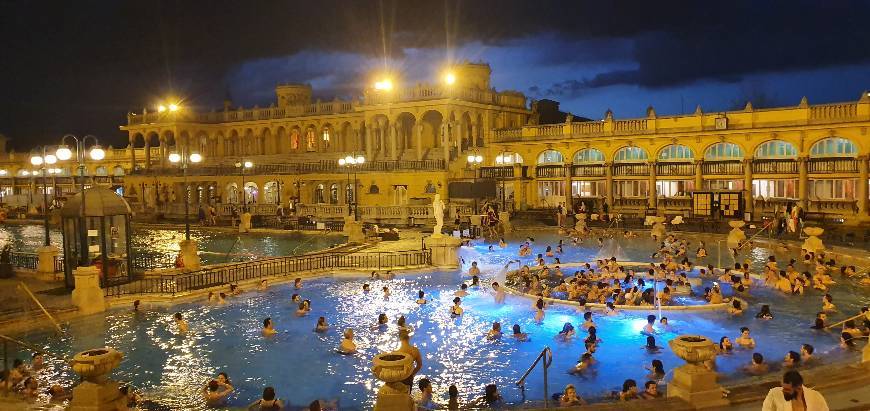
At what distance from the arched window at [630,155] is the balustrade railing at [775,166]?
7.01 metres

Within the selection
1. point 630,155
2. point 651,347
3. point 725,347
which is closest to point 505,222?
point 630,155

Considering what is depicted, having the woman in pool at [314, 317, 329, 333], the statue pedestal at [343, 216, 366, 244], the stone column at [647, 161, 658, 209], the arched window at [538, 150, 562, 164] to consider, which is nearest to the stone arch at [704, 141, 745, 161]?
the stone column at [647, 161, 658, 209]

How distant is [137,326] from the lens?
18078 millimetres

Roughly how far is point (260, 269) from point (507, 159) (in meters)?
30.0

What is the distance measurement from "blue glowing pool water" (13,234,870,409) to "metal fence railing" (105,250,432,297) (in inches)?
62.9

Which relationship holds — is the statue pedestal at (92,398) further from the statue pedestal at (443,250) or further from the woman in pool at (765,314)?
the statue pedestal at (443,250)

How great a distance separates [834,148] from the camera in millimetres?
36969

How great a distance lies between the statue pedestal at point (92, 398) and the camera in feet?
31.7

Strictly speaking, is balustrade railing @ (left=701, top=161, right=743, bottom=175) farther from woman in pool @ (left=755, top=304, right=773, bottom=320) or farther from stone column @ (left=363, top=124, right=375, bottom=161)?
stone column @ (left=363, top=124, right=375, bottom=161)

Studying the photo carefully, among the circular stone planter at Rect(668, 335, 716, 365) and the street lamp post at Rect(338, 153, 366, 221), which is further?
the street lamp post at Rect(338, 153, 366, 221)

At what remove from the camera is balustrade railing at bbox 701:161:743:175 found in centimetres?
3994

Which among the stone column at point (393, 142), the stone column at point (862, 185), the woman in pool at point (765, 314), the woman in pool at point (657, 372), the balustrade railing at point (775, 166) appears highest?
the stone column at point (393, 142)

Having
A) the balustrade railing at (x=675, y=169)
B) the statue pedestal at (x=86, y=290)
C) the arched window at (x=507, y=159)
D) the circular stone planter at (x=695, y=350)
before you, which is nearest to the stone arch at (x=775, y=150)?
the balustrade railing at (x=675, y=169)

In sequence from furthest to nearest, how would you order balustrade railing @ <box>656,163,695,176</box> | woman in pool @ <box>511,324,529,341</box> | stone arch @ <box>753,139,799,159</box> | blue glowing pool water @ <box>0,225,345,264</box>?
balustrade railing @ <box>656,163,695,176</box>, stone arch @ <box>753,139,799,159</box>, blue glowing pool water @ <box>0,225,345,264</box>, woman in pool @ <box>511,324,529,341</box>
